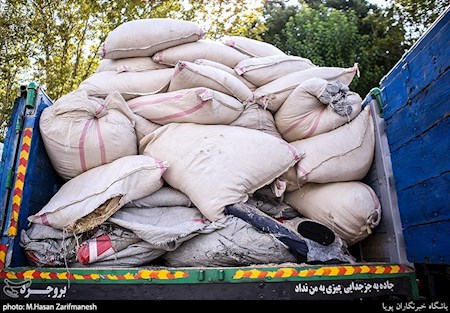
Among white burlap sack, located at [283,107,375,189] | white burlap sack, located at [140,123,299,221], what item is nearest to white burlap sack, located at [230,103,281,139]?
white burlap sack, located at [140,123,299,221]

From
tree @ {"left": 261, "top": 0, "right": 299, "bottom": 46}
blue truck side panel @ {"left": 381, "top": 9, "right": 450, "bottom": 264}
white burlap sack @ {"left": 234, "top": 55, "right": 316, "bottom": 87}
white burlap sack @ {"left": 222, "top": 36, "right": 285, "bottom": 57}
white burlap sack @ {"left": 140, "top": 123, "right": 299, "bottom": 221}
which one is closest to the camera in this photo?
blue truck side panel @ {"left": 381, "top": 9, "right": 450, "bottom": 264}

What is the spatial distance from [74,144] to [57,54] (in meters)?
7.03

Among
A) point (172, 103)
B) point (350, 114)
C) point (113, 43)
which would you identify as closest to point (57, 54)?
point (113, 43)

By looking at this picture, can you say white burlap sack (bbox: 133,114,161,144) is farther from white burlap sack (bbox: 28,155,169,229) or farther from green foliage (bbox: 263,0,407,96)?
green foliage (bbox: 263,0,407,96)

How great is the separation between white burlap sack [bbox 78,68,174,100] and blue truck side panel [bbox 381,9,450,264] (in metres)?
1.35

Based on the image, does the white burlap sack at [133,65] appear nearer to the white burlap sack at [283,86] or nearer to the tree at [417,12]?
the white burlap sack at [283,86]

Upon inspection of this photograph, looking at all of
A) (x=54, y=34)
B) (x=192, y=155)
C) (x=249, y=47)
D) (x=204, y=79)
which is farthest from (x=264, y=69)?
(x=54, y=34)

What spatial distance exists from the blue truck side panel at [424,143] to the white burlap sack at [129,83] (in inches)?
53.3

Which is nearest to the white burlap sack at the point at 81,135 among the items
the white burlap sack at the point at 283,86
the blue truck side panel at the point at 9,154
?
the blue truck side panel at the point at 9,154

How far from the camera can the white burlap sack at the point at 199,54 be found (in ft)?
8.64

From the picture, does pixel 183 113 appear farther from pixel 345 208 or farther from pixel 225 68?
pixel 345 208

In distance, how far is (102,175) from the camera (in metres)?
2.06

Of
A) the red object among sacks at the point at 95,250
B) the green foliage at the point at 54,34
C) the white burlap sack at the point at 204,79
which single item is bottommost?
the red object among sacks at the point at 95,250

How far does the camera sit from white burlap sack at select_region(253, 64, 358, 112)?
247 centimetres
